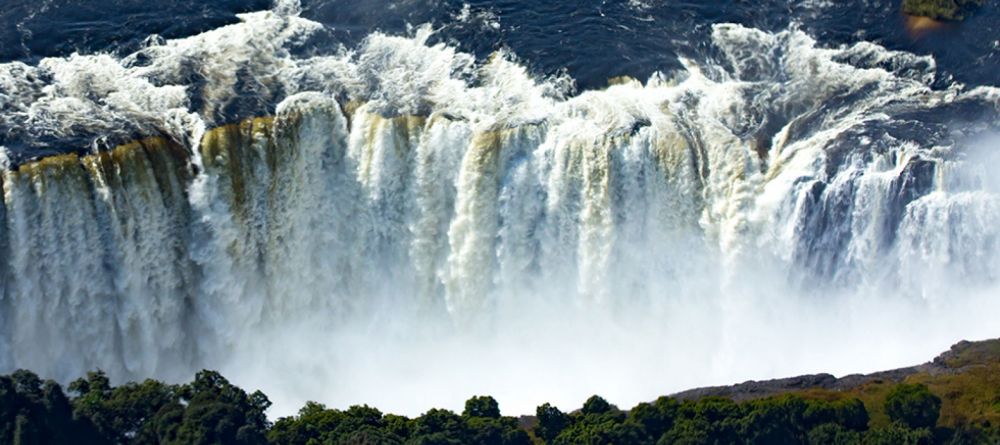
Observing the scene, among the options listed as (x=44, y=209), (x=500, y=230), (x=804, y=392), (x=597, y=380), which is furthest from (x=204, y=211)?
(x=804, y=392)

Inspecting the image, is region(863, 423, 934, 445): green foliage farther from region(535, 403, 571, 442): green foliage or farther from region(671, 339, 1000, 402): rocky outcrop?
region(535, 403, 571, 442): green foliage

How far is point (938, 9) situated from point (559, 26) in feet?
56.7

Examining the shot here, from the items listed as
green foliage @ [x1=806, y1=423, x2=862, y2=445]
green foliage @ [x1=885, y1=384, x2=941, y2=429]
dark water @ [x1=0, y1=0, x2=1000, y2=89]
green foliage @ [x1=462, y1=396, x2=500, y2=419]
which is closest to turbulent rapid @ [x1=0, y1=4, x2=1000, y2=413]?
dark water @ [x1=0, y1=0, x2=1000, y2=89]

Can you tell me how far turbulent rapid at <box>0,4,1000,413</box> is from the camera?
84.3 metres

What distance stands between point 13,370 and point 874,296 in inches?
1364

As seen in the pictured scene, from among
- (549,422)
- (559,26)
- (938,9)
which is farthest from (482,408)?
(938,9)

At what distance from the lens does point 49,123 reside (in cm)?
8244

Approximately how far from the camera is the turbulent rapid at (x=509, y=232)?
8431 cm

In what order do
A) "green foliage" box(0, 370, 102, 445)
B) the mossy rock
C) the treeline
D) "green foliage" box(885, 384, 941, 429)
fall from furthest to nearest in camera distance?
the mossy rock < "green foliage" box(885, 384, 941, 429) < the treeline < "green foliage" box(0, 370, 102, 445)

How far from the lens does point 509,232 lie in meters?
86.4

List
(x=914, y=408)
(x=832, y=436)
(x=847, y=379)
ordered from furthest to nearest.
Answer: (x=847, y=379) → (x=914, y=408) → (x=832, y=436)

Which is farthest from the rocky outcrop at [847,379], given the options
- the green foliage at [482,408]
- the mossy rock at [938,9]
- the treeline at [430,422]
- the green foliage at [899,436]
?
the mossy rock at [938,9]

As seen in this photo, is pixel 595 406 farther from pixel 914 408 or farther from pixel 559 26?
pixel 559 26

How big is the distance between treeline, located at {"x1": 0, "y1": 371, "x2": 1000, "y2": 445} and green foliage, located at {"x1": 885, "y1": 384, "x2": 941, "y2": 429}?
0.04 metres
